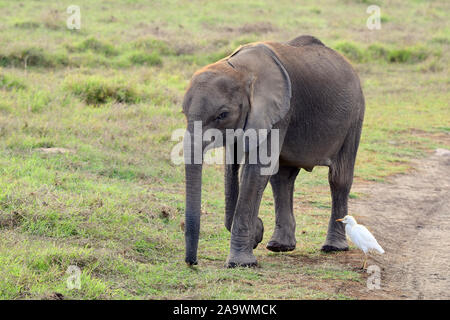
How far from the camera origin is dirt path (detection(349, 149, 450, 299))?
5383 mm

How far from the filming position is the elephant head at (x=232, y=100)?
4824 mm

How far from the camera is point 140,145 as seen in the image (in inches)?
349


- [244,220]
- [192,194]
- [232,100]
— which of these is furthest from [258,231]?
[232,100]

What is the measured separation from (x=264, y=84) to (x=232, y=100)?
378 mm

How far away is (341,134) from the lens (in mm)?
6203

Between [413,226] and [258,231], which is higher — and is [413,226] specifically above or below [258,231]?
below

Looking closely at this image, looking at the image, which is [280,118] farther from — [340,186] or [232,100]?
[340,186]

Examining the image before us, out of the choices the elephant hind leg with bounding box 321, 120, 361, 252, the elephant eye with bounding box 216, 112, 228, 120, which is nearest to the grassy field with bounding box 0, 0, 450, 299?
the elephant hind leg with bounding box 321, 120, 361, 252

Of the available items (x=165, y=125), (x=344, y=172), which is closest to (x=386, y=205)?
(x=344, y=172)

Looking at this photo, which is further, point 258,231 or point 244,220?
point 258,231

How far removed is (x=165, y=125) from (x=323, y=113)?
4216 mm

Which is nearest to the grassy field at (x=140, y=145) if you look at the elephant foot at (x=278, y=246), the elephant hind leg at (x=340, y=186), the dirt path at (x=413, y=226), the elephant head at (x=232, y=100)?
the elephant foot at (x=278, y=246)

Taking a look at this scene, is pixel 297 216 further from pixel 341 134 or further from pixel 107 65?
pixel 107 65

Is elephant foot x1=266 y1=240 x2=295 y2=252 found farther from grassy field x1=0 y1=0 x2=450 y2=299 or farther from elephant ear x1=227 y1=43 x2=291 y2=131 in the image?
elephant ear x1=227 y1=43 x2=291 y2=131
